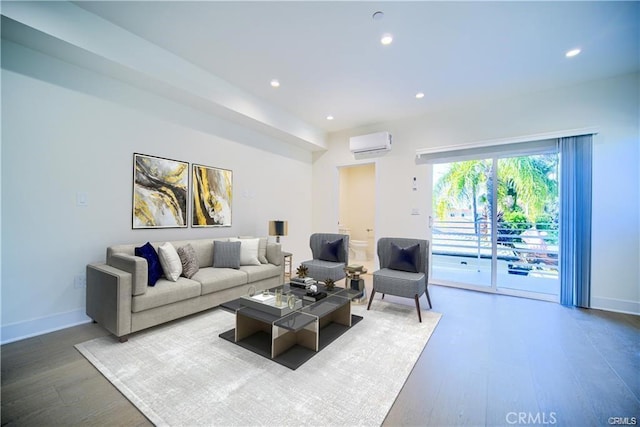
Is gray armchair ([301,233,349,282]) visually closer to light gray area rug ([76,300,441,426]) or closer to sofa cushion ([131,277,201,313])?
light gray area rug ([76,300,441,426])

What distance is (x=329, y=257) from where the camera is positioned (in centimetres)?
423

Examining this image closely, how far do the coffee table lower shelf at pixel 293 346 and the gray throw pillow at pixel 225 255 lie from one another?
1.11m

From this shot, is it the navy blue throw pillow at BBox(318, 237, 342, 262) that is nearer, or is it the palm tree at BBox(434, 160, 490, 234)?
the navy blue throw pillow at BBox(318, 237, 342, 262)

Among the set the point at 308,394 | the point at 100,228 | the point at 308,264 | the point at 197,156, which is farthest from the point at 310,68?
the point at 308,394

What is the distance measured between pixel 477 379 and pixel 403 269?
163cm

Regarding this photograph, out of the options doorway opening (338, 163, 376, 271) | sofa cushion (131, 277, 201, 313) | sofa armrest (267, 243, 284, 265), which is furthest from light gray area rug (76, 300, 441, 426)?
doorway opening (338, 163, 376, 271)

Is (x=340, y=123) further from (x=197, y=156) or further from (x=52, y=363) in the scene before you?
(x=52, y=363)

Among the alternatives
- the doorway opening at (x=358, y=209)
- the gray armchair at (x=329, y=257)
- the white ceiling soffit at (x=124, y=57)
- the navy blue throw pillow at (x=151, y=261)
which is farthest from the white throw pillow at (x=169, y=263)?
the doorway opening at (x=358, y=209)

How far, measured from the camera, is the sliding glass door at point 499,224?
4.01 metres

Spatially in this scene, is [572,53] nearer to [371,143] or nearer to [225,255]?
[371,143]

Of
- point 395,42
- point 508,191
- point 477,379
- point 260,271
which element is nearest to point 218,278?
point 260,271

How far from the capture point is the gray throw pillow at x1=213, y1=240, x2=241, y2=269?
3627 mm

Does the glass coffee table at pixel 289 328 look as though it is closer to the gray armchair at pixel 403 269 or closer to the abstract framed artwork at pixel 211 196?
the gray armchair at pixel 403 269

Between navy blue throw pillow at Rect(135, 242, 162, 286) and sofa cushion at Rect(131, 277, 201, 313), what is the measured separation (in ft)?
0.25
